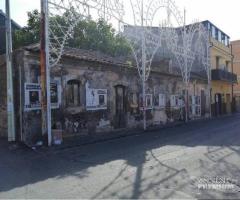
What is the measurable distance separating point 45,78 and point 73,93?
2.41 metres

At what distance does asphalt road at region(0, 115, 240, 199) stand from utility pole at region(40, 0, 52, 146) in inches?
49.4

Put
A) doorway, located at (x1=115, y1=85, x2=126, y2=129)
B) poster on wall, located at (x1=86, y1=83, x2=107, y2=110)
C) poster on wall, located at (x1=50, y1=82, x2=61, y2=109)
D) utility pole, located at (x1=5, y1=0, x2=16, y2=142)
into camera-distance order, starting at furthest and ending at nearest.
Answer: doorway, located at (x1=115, y1=85, x2=126, y2=129) < poster on wall, located at (x1=86, y1=83, x2=107, y2=110) < poster on wall, located at (x1=50, y1=82, x2=61, y2=109) < utility pole, located at (x1=5, y1=0, x2=16, y2=142)

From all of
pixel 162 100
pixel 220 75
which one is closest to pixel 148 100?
pixel 162 100

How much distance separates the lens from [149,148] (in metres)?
11.2

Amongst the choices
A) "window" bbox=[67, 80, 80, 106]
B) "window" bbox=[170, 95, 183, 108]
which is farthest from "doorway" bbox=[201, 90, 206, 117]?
"window" bbox=[67, 80, 80, 106]

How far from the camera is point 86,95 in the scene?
1455 centimetres

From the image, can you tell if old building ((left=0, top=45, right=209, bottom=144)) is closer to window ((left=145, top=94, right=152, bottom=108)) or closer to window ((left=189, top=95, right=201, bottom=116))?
window ((left=145, top=94, right=152, bottom=108))

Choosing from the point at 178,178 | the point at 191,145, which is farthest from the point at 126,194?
the point at 191,145

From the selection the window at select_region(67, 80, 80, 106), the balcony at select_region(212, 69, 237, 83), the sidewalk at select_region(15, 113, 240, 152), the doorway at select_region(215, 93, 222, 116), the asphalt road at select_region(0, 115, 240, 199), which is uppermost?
the balcony at select_region(212, 69, 237, 83)

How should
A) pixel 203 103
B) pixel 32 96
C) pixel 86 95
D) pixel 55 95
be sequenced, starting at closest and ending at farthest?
pixel 32 96, pixel 55 95, pixel 86 95, pixel 203 103

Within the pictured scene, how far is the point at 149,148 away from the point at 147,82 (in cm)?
867

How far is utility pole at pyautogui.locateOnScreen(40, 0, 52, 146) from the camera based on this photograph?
38.6ft

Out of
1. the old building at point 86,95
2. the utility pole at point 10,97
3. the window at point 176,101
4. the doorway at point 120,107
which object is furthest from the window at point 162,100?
the utility pole at point 10,97

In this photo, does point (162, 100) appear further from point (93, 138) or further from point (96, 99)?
point (93, 138)
